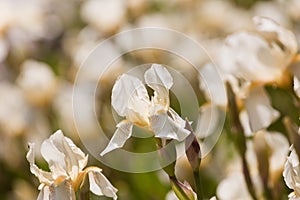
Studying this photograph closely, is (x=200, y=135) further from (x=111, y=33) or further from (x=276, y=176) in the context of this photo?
(x=111, y=33)

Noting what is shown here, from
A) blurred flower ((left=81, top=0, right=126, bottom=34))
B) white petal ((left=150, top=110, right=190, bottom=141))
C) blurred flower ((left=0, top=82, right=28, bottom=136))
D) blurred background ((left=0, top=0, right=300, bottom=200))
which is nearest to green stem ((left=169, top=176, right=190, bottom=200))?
white petal ((left=150, top=110, right=190, bottom=141))

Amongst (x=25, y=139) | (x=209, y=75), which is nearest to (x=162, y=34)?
(x=25, y=139)

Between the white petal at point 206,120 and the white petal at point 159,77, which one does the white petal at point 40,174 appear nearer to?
the white petal at point 159,77

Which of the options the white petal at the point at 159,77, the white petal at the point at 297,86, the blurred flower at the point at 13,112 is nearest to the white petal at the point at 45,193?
the white petal at the point at 159,77

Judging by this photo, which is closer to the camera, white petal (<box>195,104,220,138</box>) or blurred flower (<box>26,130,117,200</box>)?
blurred flower (<box>26,130,117,200</box>)

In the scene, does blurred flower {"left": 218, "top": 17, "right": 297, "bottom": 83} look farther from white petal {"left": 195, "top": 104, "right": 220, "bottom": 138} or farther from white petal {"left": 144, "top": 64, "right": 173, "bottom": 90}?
white petal {"left": 144, "top": 64, "right": 173, "bottom": 90}

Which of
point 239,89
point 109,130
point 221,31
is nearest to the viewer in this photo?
point 239,89
